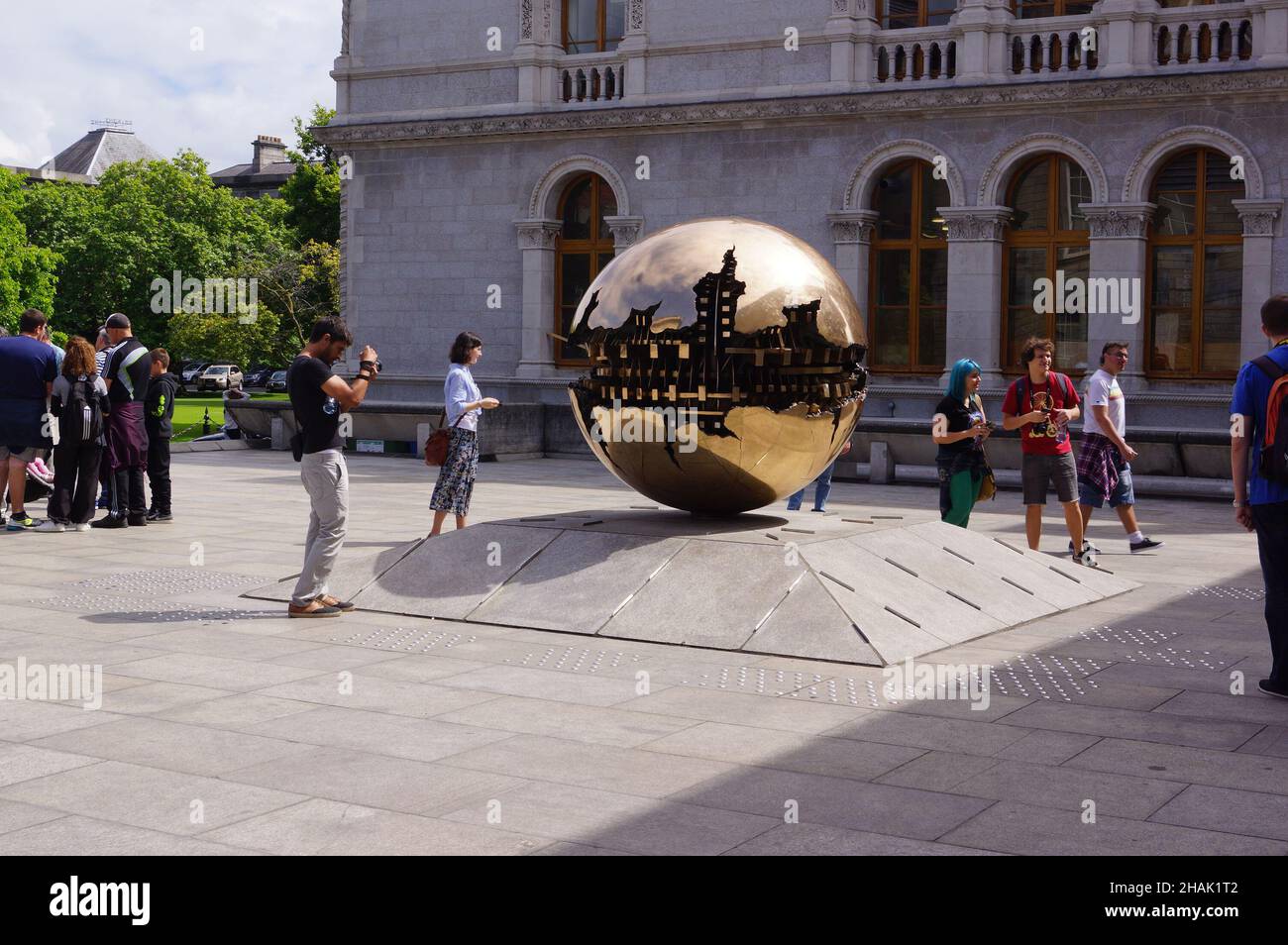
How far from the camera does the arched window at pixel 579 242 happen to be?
1129 inches

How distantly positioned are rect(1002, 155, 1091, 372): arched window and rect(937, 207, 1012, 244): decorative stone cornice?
1.20 ft

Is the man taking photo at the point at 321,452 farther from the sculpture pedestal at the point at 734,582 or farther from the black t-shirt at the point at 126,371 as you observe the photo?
the black t-shirt at the point at 126,371

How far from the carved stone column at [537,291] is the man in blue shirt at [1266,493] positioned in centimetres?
2129

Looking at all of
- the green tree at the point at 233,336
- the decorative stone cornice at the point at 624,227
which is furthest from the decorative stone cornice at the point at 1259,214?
the green tree at the point at 233,336

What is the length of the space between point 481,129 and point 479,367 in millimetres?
4609

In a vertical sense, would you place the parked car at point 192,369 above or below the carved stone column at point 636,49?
below

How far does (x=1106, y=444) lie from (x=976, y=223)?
11.8m

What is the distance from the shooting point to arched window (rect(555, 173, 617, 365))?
28.7m

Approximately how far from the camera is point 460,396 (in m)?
13.0

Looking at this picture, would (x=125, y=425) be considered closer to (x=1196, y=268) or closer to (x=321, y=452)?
(x=321, y=452)
